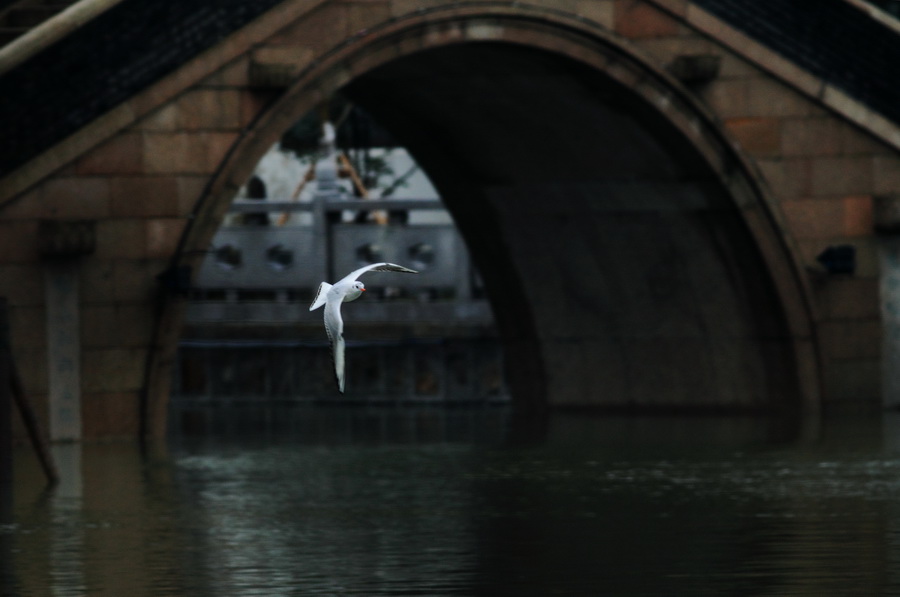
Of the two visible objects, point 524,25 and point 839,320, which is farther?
point 839,320

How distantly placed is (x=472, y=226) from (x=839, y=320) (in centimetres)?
602

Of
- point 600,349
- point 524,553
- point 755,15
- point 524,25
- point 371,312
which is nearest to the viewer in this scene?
point 524,553

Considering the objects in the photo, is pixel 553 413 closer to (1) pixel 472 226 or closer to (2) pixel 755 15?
(1) pixel 472 226

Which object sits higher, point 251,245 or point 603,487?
point 251,245

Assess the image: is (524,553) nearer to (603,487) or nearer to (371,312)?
(603,487)

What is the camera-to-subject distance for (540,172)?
29641 millimetres

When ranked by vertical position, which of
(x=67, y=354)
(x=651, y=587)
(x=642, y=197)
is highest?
(x=642, y=197)

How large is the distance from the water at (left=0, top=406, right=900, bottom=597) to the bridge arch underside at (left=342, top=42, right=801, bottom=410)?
276cm

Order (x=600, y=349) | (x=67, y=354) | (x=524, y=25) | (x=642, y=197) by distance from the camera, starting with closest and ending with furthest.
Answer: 1. (x=67, y=354)
2. (x=524, y=25)
3. (x=642, y=197)
4. (x=600, y=349)

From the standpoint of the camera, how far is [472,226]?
31.5 m

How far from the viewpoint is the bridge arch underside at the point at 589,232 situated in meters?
27.3

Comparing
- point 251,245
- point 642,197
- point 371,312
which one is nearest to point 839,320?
point 642,197

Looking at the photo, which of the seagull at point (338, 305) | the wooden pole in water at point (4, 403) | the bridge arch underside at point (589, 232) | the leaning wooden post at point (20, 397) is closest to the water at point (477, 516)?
the leaning wooden post at point (20, 397)

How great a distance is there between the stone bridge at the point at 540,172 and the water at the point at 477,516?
162 centimetres
